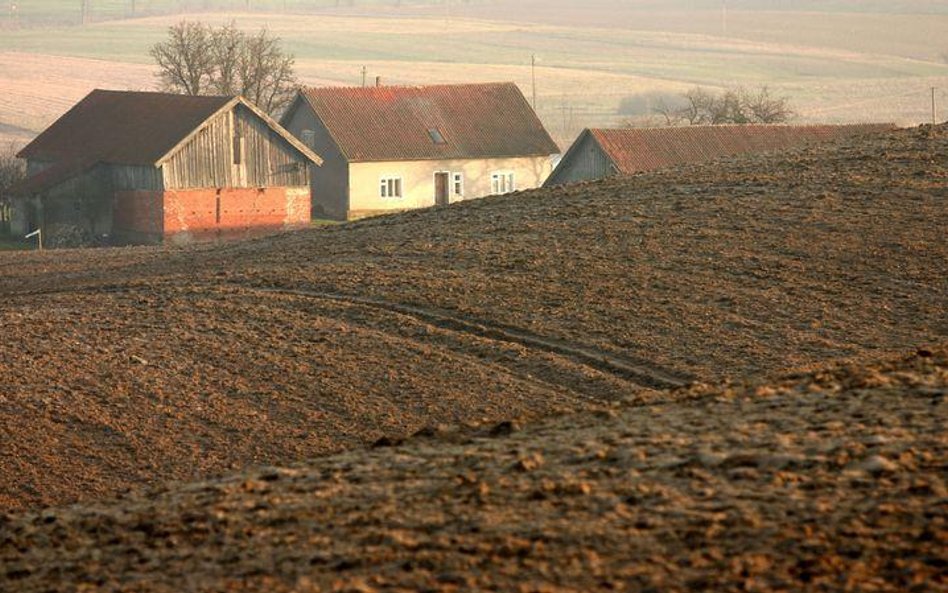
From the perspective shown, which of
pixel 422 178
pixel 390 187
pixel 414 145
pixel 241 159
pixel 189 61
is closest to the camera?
pixel 241 159

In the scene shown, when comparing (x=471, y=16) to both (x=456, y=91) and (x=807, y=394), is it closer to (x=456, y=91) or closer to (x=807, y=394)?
(x=456, y=91)

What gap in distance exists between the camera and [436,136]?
219 ft

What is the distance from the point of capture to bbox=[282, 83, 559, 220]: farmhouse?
64.7 meters

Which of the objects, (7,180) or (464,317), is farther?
(7,180)

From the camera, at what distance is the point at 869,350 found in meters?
18.4

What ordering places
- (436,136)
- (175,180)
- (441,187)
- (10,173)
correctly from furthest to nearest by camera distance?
(441,187) < (436,136) < (10,173) < (175,180)

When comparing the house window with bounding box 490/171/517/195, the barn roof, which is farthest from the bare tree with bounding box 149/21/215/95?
the house window with bounding box 490/171/517/195

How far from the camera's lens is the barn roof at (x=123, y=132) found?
175ft

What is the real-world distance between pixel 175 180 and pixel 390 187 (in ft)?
45.8

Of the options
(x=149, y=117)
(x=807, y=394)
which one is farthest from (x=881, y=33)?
(x=807, y=394)

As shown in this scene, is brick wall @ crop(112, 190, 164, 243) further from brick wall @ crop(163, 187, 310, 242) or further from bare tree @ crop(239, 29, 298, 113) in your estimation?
bare tree @ crop(239, 29, 298, 113)

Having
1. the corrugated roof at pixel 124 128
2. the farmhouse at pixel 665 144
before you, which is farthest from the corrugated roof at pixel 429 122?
the farmhouse at pixel 665 144

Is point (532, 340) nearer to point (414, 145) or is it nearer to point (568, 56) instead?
point (414, 145)

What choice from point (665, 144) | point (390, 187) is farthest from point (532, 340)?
point (390, 187)
